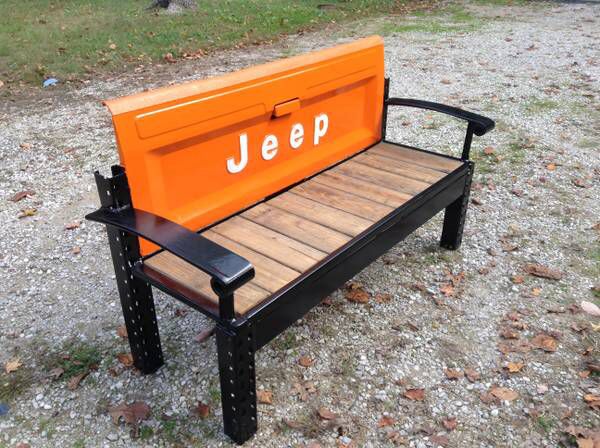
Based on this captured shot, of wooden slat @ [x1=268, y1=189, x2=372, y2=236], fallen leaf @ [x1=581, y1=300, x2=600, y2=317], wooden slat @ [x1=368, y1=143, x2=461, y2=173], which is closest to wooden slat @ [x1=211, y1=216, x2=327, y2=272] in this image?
wooden slat @ [x1=268, y1=189, x2=372, y2=236]

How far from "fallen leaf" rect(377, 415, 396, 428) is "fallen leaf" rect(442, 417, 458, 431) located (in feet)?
0.80

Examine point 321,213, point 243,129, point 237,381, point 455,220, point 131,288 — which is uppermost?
point 243,129

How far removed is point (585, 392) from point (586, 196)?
2424 mm

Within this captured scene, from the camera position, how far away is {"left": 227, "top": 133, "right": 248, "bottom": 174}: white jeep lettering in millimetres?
2791

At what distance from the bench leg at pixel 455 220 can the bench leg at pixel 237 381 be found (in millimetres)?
2055

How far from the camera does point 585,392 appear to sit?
271 cm

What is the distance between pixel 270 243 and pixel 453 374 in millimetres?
1214

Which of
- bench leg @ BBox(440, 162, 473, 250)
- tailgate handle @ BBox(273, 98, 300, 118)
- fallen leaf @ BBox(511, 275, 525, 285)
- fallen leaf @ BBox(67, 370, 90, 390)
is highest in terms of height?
tailgate handle @ BBox(273, 98, 300, 118)

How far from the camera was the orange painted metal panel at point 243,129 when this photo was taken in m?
2.30

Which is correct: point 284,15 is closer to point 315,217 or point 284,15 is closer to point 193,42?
point 193,42

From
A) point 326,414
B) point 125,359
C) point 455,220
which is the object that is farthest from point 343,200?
point 125,359

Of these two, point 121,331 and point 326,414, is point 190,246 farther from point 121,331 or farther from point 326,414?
point 121,331

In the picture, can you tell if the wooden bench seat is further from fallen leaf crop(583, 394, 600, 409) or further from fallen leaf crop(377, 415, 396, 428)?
fallen leaf crop(583, 394, 600, 409)

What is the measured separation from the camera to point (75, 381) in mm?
2770
